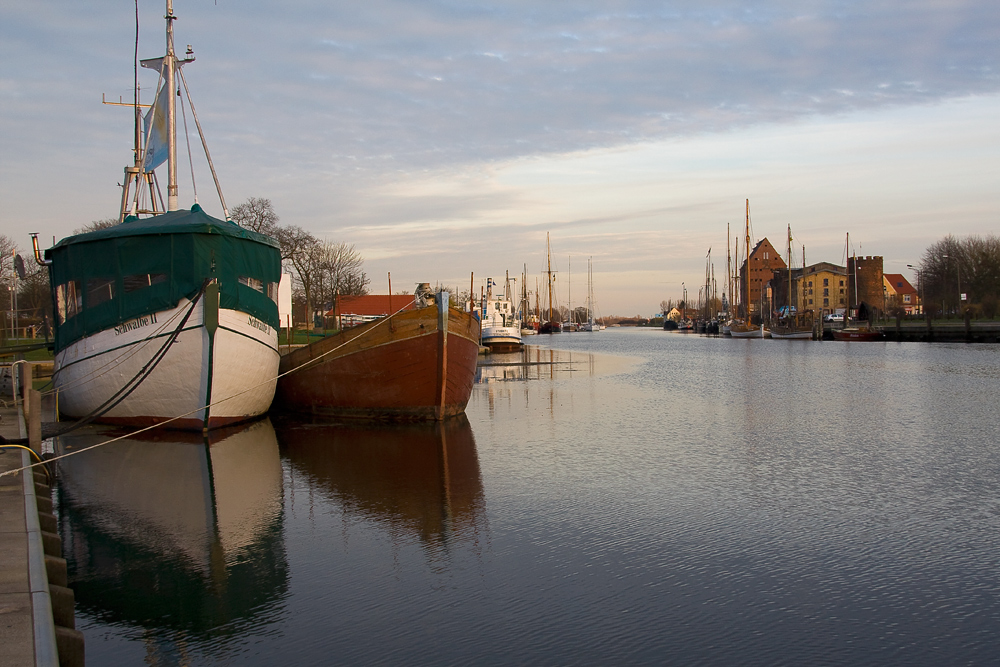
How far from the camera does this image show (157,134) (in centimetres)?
1944

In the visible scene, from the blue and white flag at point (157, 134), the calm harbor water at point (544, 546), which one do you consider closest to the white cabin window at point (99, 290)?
the calm harbor water at point (544, 546)

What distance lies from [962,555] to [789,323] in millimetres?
76841

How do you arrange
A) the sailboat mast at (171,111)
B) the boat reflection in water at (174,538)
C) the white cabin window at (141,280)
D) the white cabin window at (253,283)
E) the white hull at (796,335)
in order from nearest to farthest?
the boat reflection in water at (174,538) → the white cabin window at (141,280) → the white cabin window at (253,283) → the sailboat mast at (171,111) → the white hull at (796,335)

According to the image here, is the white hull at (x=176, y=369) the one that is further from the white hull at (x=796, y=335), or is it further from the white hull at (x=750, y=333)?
the white hull at (x=750, y=333)

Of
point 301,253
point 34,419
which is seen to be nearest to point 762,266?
point 301,253

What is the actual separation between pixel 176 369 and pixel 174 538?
23.4 feet

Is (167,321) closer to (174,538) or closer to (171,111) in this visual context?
(171,111)

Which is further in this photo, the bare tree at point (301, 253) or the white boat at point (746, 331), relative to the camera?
the white boat at point (746, 331)

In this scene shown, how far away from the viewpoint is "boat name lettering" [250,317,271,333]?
1608 cm

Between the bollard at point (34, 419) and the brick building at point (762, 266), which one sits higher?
the brick building at point (762, 266)

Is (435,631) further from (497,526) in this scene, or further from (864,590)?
(864,590)

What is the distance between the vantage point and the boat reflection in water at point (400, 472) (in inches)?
349

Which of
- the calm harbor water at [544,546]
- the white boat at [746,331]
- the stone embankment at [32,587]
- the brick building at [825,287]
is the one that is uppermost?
the brick building at [825,287]

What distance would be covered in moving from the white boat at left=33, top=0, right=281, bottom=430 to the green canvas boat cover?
0.02m
